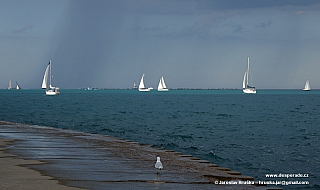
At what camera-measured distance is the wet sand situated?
13.2 meters

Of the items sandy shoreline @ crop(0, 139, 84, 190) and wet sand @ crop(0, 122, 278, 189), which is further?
wet sand @ crop(0, 122, 278, 189)

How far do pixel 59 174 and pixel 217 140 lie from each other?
2415 cm

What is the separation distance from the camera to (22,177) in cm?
1357

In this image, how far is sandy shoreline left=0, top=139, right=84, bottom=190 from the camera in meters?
12.4

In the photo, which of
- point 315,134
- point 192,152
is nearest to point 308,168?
point 192,152

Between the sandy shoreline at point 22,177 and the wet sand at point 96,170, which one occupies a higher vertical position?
the sandy shoreline at point 22,177

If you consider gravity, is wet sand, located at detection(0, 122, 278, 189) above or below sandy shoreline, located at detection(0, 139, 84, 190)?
below

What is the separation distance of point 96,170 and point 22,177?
260 centimetres

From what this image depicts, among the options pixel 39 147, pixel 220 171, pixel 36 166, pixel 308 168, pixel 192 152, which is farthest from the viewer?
pixel 192 152

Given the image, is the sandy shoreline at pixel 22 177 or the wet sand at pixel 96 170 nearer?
the sandy shoreline at pixel 22 177

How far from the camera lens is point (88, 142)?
2488cm

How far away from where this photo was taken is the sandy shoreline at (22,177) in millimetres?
12383

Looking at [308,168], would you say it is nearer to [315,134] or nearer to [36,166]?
[36,166]

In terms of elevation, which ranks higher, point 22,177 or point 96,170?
point 22,177
